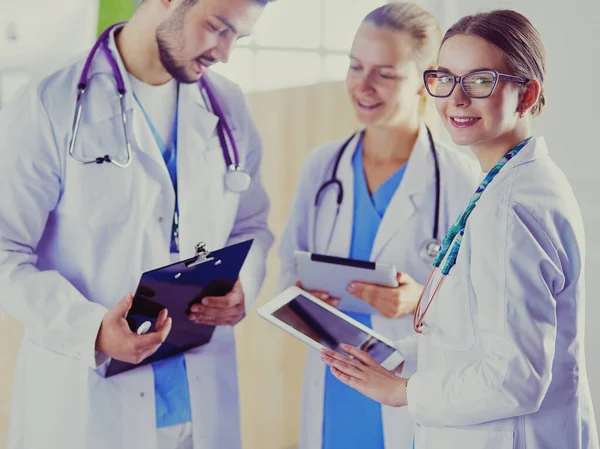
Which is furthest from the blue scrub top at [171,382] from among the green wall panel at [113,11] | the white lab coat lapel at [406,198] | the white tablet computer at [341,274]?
the white lab coat lapel at [406,198]

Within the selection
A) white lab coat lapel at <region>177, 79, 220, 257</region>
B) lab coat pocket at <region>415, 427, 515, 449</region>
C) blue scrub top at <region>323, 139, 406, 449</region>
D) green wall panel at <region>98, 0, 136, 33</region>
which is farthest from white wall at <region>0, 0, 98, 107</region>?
lab coat pocket at <region>415, 427, 515, 449</region>

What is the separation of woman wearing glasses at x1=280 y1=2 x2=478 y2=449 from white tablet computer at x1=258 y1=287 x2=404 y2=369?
138 mm

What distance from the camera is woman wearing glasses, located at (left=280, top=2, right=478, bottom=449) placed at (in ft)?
6.07

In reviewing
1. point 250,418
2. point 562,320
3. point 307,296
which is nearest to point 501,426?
point 562,320

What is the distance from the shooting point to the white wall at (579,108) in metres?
2.11

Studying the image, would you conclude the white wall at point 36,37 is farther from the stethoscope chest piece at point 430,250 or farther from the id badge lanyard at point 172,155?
the stethoscope chest piece at point 430,250

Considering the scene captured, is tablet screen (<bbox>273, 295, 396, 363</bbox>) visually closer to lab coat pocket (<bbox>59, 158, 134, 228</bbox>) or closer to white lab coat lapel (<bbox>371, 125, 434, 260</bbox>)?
white lab coat lapel (<bbox>371, 125, 434, 260</bbox>)

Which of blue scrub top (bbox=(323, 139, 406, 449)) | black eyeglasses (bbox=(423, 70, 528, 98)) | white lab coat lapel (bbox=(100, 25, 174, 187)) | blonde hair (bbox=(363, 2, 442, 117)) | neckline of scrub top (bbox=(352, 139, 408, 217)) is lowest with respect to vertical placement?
blue scrub top (bbox=(323, 139, 406, 449))

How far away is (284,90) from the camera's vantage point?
207cm

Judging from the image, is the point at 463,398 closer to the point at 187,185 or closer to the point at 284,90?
the point at 187,185

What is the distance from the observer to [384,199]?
1.92 m

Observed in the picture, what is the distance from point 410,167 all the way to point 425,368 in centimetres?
70

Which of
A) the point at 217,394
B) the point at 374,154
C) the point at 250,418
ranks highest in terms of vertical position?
the point at 374,154

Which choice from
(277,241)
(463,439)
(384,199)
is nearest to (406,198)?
(384,199)
